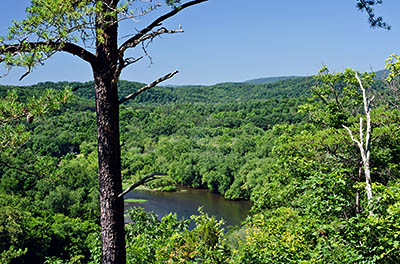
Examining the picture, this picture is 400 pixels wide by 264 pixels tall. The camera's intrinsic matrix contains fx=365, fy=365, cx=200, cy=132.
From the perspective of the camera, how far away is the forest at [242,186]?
3.71 meters

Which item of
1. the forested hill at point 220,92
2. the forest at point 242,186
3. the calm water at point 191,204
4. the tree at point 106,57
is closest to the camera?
the tree at point 106,57

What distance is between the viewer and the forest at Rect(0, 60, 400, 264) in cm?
371

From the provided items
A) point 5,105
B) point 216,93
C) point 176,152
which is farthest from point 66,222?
point 216,93

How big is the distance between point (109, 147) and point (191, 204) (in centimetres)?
3258

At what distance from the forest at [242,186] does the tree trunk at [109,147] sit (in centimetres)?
22

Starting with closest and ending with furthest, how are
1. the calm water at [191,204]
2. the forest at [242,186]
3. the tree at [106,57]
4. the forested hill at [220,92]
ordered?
the tree at [106,57] < the forest at [242,186] < the calm water at [191,204] < the forested hill at [220,92]

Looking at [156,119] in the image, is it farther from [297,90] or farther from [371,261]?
[371,261]

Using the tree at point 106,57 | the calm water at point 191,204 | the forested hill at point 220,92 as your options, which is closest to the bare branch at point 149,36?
the tree at point 106,57

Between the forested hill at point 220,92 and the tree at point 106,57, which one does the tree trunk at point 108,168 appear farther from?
the forested hill at point 220,92

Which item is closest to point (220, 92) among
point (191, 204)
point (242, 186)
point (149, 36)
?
point (242, 186)

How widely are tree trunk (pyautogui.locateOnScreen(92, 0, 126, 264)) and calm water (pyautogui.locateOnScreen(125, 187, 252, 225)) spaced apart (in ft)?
83.9

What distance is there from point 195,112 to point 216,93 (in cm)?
6700

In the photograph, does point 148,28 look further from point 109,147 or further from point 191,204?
point 191,204

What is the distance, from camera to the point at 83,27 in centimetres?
233
